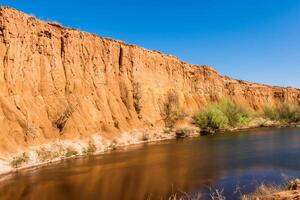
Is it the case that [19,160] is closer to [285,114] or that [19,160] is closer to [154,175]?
[154,175]

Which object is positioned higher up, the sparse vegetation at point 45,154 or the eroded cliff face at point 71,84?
the eroded cliff face at point 71,84

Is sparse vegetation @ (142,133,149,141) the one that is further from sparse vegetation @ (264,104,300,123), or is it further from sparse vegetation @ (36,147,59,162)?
sparse vegetation @ (264,104,300,123)

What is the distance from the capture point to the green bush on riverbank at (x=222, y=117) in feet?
192

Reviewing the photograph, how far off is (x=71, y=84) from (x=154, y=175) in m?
21.7

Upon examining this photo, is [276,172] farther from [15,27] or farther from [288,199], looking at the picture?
[15,27]

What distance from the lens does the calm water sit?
19297 mm

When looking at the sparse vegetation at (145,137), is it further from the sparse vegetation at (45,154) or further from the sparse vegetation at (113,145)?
the sparse vegetation at (45,154)

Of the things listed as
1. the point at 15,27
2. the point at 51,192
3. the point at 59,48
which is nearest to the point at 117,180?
the point at 51,192

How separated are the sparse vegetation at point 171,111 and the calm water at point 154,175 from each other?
2336 centimetres

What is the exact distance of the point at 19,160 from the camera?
28.2m

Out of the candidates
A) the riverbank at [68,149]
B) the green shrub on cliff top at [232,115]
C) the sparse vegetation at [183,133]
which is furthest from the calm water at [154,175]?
the green shrub on cliff top at [232,115]

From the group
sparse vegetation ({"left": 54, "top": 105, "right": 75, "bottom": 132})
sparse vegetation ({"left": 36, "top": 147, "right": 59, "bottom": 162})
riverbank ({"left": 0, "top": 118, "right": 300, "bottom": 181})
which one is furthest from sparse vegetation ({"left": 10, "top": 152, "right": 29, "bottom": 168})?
sparse vegetation ({"left": 54, "top": 105, "right": 75, "bottom": 132})

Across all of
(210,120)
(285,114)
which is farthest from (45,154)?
(285,114)

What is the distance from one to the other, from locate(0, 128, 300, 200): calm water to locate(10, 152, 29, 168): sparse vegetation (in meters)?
2.05
